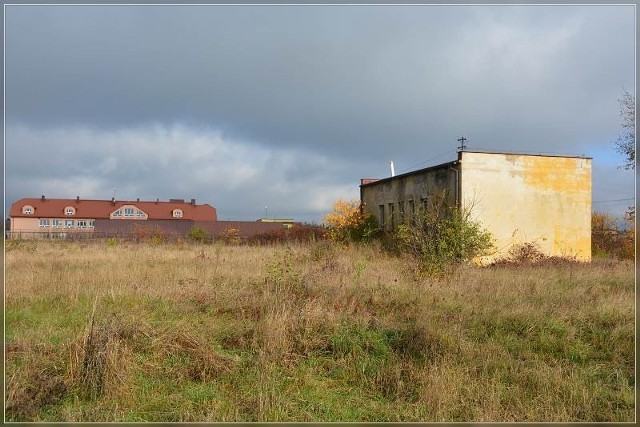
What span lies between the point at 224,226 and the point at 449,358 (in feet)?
188

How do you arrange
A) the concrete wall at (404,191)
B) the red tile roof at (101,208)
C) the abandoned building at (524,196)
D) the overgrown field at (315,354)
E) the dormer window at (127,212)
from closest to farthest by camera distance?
the overgrown field at (315,354), the abandoned building at (524,196), the concrete wall at (404,191), the red tile roof at (101,208), the dormer window at (127,212)

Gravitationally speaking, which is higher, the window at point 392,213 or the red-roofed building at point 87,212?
the red-roofed building at point 87,212

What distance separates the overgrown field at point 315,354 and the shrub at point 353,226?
64.7 ft

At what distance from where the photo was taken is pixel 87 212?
243 feet

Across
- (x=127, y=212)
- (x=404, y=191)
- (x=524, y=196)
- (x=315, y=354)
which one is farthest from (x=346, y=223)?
(x=127, y=212)

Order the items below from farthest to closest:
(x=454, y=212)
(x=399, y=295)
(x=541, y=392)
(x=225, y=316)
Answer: (x=454, y=212) < (x=399, y=295) < (x=225, y=316) < (x=541, y=392)

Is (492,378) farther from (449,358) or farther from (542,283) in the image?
(542,283)

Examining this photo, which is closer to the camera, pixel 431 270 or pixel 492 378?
pixel 492 378

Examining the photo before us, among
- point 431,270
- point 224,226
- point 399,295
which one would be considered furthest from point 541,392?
point 224,226

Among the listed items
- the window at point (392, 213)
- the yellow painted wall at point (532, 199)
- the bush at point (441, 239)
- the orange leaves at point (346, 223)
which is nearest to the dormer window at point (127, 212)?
the orange leaves at point (346, 223)

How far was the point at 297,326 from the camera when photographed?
22.1 ft

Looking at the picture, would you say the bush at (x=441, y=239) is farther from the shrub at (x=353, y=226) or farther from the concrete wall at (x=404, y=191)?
the shrub at (x=353, y=226)

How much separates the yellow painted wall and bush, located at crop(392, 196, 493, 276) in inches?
46.7

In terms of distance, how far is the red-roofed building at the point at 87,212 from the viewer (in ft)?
235
